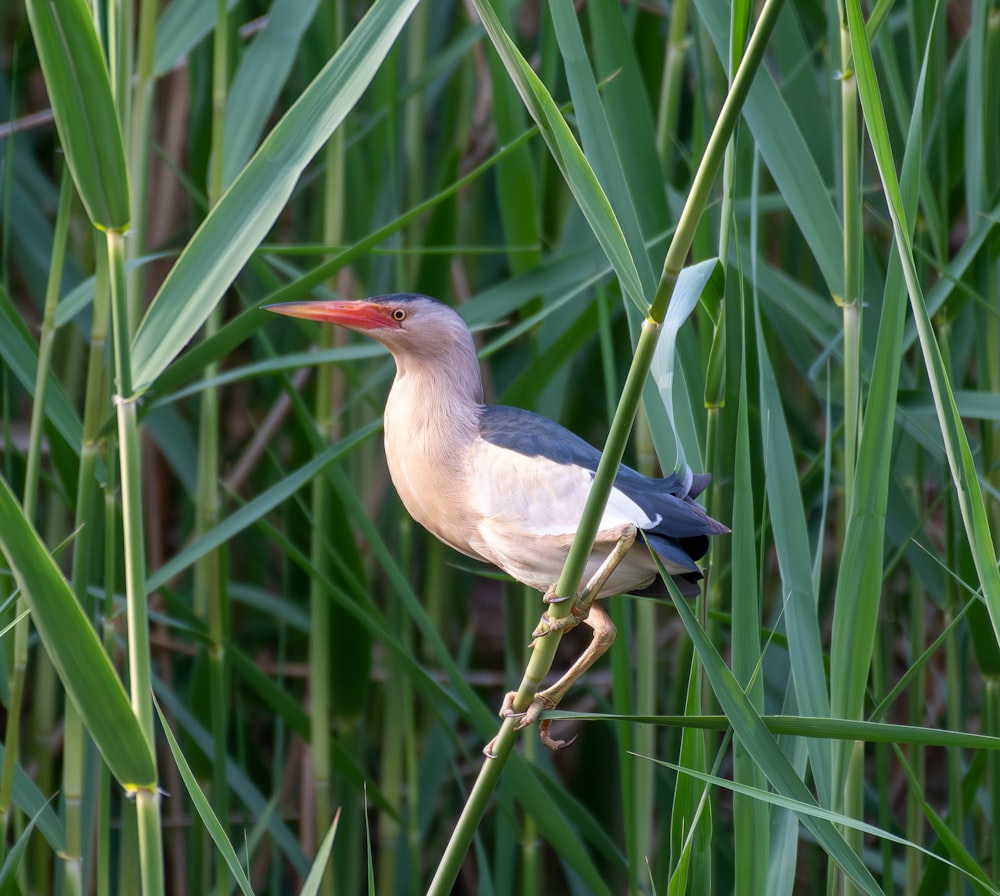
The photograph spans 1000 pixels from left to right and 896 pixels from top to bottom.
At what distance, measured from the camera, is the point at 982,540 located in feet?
2.17

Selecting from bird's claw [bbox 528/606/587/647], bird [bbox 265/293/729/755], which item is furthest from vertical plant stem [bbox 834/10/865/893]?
bird's claw [bbox 528/606/587/647]

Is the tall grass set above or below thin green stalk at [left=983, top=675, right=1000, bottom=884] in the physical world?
above

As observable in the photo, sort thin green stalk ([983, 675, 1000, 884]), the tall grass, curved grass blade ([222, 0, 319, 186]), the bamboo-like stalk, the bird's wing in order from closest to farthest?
1. the bamboo-like stalk
2. the tall grass
3. the bird's wing
4. curved grass blade ([222, 0, 319, 186])
5. thin green stalk ([983, 675, 1000, 884])

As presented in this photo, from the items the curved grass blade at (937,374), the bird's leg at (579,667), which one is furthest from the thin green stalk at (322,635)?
the curved grass blade at (937,374)

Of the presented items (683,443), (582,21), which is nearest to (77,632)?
(683,443)

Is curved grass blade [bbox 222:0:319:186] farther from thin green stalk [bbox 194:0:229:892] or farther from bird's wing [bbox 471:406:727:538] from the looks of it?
bird's wing [bbox 471:406:727:538]

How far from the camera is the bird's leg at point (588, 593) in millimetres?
750

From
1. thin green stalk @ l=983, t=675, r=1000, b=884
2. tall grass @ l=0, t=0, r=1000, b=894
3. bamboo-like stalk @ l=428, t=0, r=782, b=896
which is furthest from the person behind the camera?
thin green stalk @ l=983, t=675, r=1000, b=884

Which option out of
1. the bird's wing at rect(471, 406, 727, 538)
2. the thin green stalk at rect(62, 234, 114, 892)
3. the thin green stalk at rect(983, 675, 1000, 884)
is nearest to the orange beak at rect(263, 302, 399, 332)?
the bird's wing at rect(471, 406, 727, 538)

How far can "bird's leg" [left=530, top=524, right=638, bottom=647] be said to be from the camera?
750 mm

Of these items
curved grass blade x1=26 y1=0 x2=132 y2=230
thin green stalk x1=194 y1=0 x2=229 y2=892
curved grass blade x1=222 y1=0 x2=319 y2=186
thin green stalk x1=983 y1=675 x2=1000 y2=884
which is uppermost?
curved grass blade x1=222 y1=0 x2=319 y2=186

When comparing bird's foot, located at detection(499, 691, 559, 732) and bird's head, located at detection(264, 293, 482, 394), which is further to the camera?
bird's head, located at detection(264, 293, 482, 394)

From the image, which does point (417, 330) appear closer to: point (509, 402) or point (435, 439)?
point (435, 439)

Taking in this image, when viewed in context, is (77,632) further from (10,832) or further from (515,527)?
(10,832)
